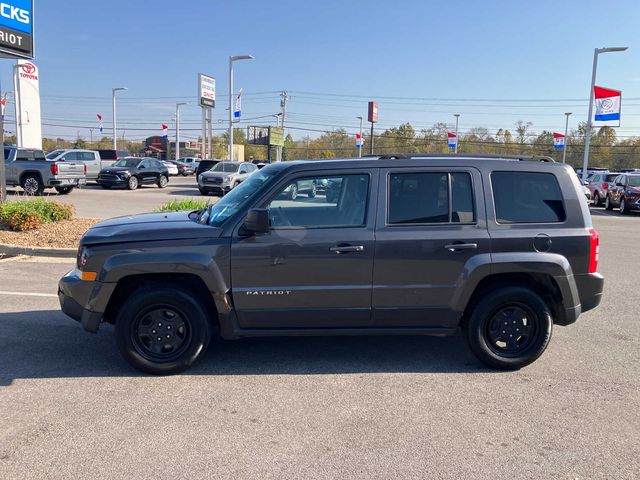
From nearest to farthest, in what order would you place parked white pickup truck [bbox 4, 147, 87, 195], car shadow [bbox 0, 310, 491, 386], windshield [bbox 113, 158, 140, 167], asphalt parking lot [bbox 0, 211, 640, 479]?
asphalt parking lot [bbox 0, 211, 640, 479], car shadow [bbox 0, 310, 491, 386], parked white pickup truck [bbox 4, 147, 87, 195], windshield [bbox 113, 158, 140, 167]

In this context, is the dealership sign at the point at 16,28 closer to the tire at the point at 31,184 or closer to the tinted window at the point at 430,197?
the tire at the point at 31,184

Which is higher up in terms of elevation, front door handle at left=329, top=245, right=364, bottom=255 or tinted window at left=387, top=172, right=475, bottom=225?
tinted window at left=387, top=172, right=475, bottom=225

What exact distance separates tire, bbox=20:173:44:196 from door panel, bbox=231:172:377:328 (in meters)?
19.8

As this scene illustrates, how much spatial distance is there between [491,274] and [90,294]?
339cm

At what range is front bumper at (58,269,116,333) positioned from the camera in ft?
13.9

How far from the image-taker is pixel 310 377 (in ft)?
14.4

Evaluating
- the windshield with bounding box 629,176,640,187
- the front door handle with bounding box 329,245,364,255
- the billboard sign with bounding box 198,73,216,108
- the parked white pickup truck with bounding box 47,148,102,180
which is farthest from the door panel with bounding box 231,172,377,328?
the billboard sign with bounding box 198,73,216,108

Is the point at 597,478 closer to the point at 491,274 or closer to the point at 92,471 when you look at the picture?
the point at 491,274

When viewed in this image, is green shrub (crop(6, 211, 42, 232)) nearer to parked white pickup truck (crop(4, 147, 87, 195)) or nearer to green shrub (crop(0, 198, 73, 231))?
green shrub (crop(0, 198, 73, 231))

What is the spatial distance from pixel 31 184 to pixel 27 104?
1876cm

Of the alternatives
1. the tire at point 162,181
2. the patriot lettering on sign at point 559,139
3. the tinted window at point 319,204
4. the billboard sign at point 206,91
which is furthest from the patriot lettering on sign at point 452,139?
the tinted window at point 319,204

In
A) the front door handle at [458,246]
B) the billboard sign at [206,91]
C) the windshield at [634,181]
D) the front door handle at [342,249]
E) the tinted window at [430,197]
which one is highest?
the billboard sign at [206,91]

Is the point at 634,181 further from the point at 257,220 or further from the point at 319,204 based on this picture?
the point at 257,220

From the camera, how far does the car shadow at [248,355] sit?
449cm
